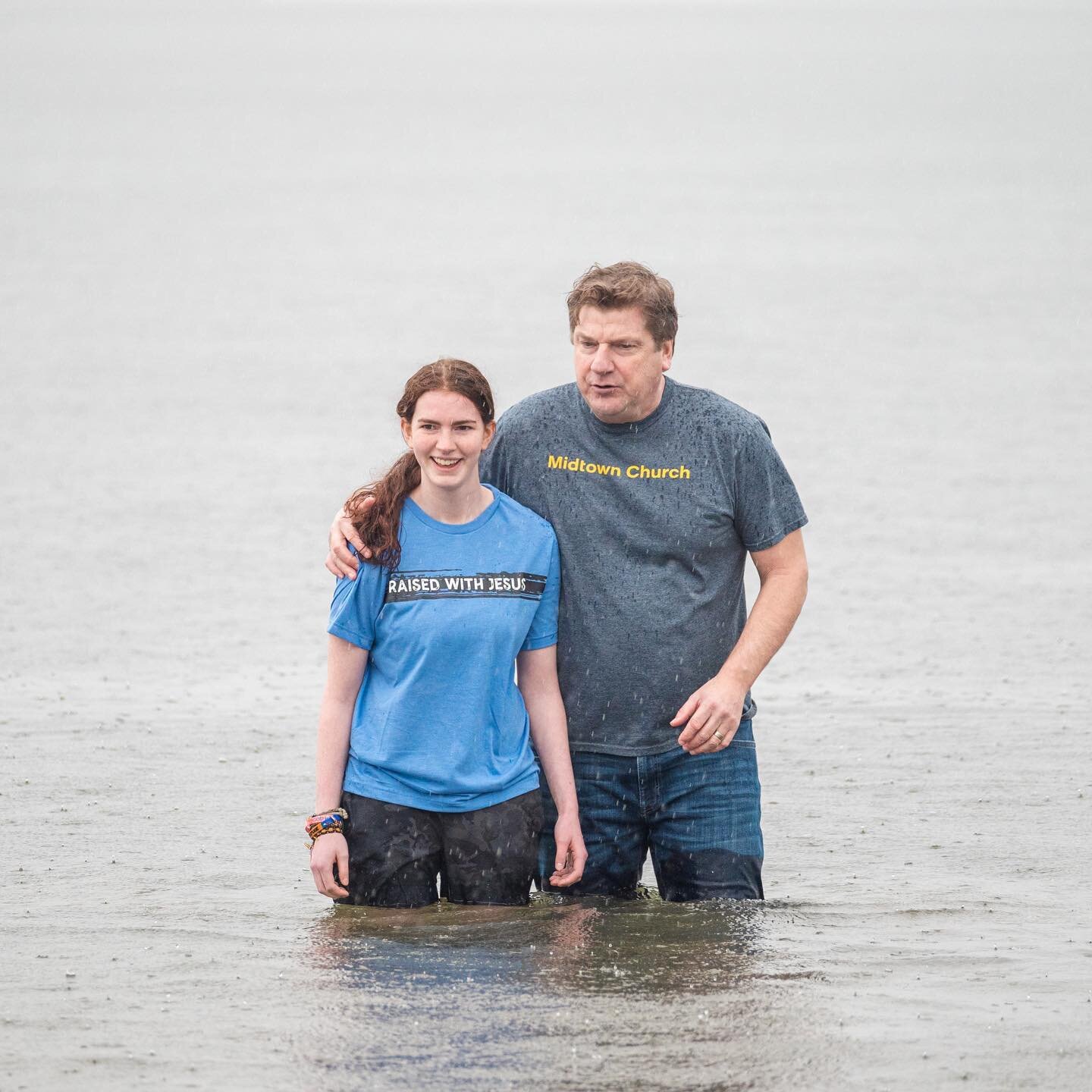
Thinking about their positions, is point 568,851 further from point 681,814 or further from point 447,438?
point 447,438

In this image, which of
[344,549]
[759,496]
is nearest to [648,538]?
[759,496]

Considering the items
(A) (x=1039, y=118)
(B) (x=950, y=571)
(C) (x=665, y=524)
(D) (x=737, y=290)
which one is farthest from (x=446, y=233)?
(C) (x=665, y=524)

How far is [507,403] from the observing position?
57.4 feet

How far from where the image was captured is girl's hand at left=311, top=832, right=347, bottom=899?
4.23m

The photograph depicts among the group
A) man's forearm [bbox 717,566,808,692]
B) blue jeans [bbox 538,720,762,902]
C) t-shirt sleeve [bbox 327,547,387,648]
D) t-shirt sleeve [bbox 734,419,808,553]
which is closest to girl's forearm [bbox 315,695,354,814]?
t-shirt sleeve [bbox 327,547,387,648]

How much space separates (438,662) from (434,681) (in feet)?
0.15

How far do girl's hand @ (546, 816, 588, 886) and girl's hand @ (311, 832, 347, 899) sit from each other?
538 millimetres

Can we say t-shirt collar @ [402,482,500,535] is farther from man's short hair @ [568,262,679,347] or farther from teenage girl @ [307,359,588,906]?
man's short hair @ [568,262,679,347]

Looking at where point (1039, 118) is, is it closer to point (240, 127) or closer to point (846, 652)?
point (240, 127)

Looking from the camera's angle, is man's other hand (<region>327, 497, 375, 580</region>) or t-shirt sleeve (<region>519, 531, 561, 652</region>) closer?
man's other hand (<region>327, 497, 375, 580</region>)

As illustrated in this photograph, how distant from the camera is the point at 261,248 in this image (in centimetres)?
2850

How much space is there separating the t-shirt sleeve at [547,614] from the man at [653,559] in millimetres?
85

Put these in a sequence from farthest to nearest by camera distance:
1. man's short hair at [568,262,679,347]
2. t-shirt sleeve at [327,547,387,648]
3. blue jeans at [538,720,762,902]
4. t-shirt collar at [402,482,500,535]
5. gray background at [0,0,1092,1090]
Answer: blue jeans at [538,720,762,902] < man's short hair at [568,262,679,347] < t-shirt collar at [402,482,500,535] < t-shirt sleeve at [327,547,387,648] < gray background at [0,0,1092,1090]

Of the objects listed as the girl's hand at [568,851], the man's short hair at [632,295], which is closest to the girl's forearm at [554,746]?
the girl's hand at [568,851]
